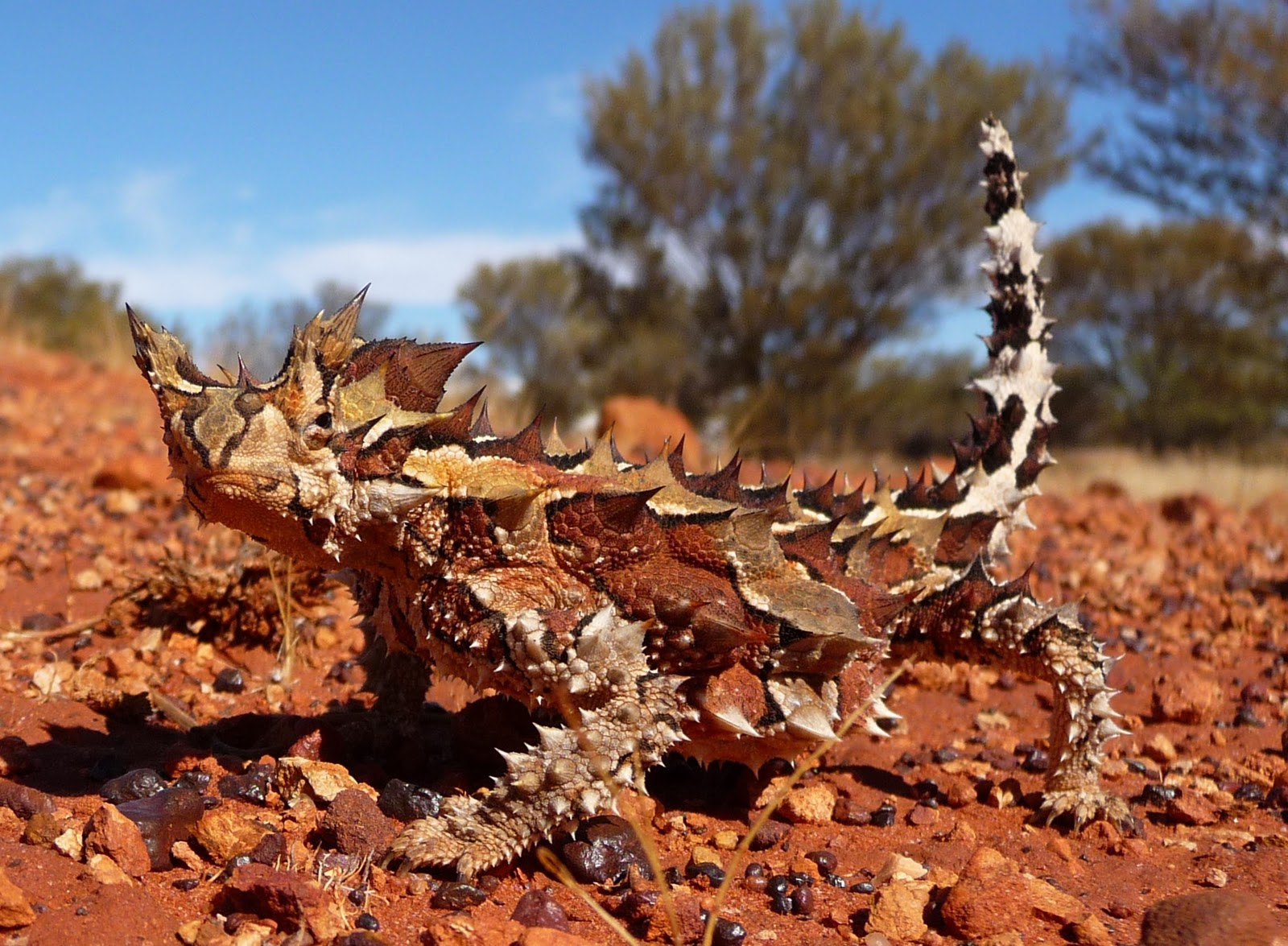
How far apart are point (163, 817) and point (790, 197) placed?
21.8 metres

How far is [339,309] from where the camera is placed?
119 inches

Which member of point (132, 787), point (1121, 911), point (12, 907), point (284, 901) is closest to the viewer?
point (12, 907)

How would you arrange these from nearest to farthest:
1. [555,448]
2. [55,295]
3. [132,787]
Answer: [132,787], [555,448], [55,295]

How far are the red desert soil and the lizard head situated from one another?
2.70 feet

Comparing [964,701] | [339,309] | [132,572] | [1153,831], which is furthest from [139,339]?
[964,701]

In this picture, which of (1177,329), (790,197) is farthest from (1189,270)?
(790,197)

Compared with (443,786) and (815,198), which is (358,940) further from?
(815,198)

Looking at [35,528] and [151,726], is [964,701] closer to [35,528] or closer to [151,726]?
[151,726]

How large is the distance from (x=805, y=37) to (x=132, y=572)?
2095 cm

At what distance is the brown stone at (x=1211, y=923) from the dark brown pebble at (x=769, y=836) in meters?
1.09

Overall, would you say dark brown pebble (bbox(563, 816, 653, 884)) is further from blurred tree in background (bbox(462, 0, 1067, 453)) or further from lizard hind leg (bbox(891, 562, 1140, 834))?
blurred tree in background (bbox(462, 0, 1067, 453))

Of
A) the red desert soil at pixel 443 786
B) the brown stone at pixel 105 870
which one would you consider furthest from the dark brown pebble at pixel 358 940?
the brown stone at pixel 105 870

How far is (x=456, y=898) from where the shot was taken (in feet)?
9.24

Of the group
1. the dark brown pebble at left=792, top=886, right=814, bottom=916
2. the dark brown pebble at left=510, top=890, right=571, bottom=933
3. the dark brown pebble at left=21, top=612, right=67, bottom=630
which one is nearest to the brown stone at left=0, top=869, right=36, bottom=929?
the dark brown pebble at left=510, top=890, right=571, bottom=933
